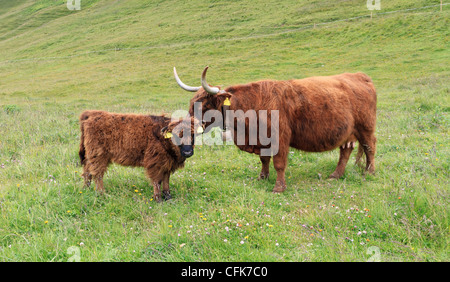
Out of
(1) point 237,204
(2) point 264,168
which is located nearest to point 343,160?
(2) point 264,168

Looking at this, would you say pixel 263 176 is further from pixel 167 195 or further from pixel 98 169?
pixel 98 169

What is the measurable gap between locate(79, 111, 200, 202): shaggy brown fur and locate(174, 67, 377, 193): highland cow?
728mm

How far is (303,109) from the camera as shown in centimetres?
573

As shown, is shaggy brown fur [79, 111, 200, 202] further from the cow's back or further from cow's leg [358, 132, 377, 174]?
cow's leg [358, 132, 377, 174]

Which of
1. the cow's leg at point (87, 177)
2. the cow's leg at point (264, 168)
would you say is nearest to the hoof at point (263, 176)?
the cow's leg at point (264, 168)

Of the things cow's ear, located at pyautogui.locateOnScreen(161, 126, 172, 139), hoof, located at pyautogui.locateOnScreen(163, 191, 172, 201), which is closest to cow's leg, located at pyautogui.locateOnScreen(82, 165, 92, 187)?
hoof, located at pyautogui.locateOnScreen(163, 191, 172, 201)

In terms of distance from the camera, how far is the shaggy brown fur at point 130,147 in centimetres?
523

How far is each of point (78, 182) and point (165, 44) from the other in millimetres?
36831

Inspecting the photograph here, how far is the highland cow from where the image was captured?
5.61 meters

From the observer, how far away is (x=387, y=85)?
1866cm

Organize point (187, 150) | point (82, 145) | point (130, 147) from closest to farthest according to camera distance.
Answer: point (187, 150)
point (130, 147)
point (82, 145)

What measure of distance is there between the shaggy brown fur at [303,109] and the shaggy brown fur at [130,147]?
777 mm

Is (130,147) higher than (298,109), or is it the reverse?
(298,109)

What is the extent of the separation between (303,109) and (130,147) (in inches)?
117
